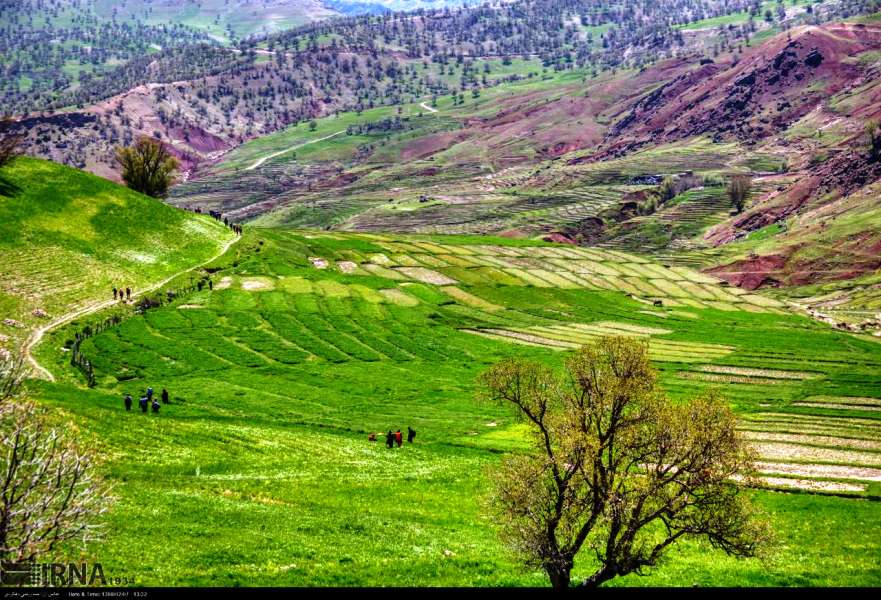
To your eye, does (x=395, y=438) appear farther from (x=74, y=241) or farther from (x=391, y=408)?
(x=74, y=241)

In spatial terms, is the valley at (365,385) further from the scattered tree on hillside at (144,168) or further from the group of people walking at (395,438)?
the scattered tree on hillside at (144,168)

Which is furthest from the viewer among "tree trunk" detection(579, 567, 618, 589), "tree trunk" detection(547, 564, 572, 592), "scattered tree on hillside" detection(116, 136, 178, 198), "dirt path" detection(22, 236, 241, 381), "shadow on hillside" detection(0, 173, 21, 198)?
"scattered tree on hillside" detection(116, 136, 178, 198)

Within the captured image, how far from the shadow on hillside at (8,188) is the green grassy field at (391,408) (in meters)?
36.6

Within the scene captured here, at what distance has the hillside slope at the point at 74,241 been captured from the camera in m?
107

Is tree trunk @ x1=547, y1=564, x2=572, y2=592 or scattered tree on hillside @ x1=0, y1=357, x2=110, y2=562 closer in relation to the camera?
scattered tree on hillside @ x1=0, y1=357, x2=110, y2=562

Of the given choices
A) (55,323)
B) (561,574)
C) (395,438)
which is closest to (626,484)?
(561,574)

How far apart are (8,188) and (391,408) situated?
283ft

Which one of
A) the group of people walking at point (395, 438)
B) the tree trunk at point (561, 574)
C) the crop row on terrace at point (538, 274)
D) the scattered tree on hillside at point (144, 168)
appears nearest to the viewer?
the tree trunk at point (561, 574)

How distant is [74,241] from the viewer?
126938 mm

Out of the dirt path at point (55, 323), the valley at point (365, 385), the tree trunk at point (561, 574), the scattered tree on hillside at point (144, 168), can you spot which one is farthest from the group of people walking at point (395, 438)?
the scattered tree on hillside at point (144, 168)

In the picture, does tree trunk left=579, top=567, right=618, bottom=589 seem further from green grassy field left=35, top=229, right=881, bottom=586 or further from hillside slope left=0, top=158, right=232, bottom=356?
hillside slope left=0, top=158, right=232, bottom=356

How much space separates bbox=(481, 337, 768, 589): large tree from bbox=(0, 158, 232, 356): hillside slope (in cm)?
7754

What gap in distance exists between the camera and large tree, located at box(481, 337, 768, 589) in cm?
3155

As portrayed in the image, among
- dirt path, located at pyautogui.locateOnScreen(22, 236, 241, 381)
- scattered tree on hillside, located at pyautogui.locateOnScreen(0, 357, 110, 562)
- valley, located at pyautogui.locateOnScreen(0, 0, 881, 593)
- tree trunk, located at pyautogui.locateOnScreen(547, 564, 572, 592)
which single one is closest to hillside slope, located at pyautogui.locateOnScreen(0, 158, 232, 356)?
valley, located at pyautogui.locateOnScreen(0, 0, 881, 593)
